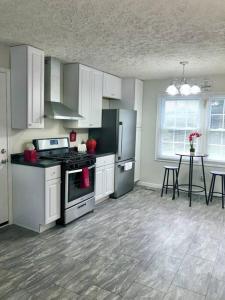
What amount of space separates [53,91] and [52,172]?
1.30m

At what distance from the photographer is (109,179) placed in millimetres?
4770

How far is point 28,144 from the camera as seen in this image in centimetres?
367

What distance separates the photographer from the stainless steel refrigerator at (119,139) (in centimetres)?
482

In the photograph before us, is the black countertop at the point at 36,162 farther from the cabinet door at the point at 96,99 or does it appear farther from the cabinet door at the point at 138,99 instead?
the cabinet door at the point at 138,99

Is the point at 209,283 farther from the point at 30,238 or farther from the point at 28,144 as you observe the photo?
the point at 28,144

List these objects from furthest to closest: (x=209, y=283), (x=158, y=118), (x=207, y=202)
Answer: (x=158, y=118)
(x=207, y=202)
(x=209, y=283)

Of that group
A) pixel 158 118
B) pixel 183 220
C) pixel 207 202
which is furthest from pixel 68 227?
pixel 158 118

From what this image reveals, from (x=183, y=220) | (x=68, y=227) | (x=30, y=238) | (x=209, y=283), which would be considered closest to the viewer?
(x=209, y=283)

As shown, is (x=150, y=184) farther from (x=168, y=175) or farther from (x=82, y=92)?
(x=82, y=92)

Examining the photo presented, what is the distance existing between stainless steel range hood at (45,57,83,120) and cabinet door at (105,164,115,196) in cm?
123

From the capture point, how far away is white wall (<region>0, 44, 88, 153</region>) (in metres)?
3.37

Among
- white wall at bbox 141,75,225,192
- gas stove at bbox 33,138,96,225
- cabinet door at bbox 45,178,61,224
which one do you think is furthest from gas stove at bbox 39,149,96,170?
white wall at bbox 141,75,225,192

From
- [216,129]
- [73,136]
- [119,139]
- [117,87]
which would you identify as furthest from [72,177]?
[216,129]

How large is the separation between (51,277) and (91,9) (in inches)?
96.8
